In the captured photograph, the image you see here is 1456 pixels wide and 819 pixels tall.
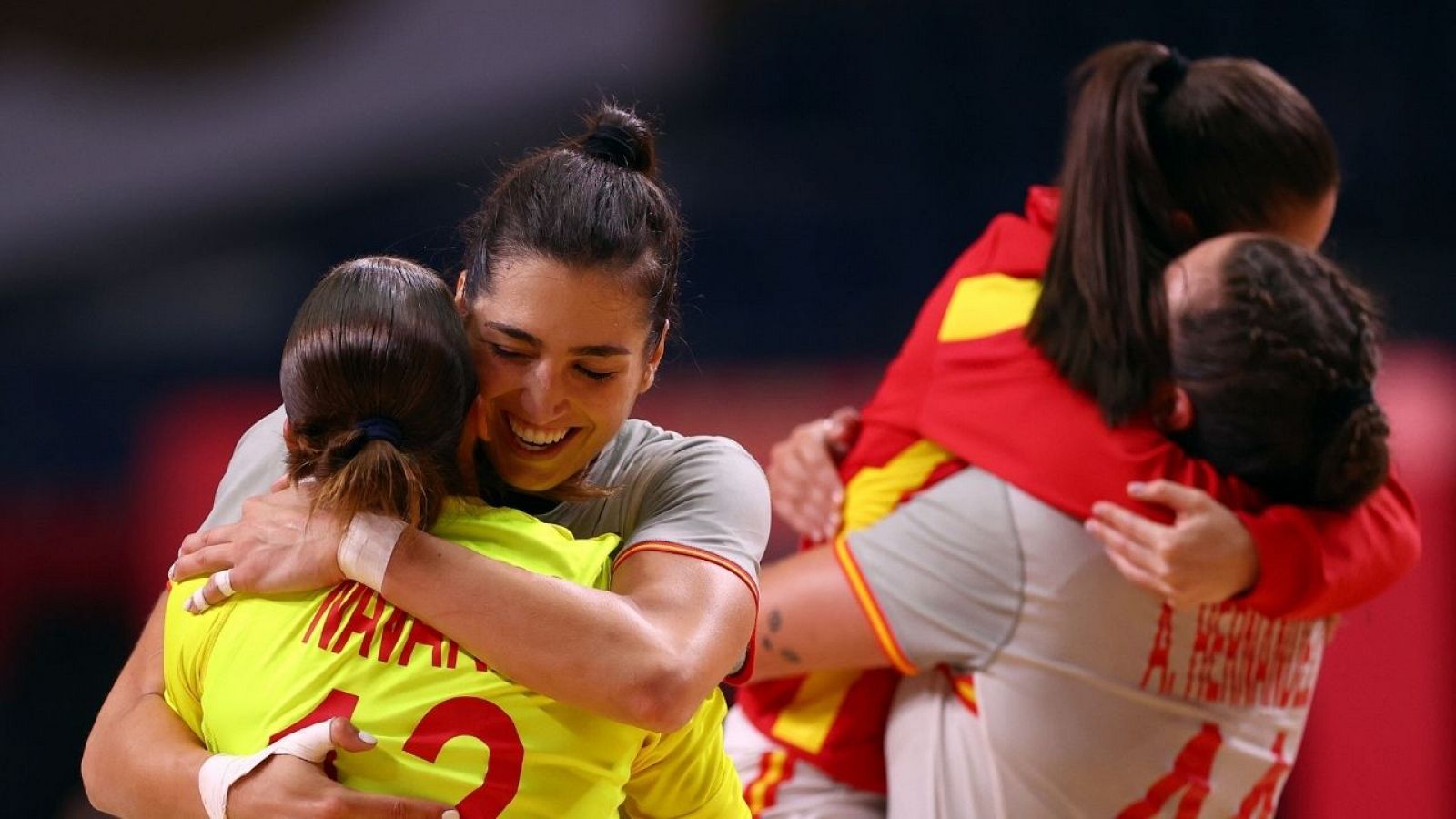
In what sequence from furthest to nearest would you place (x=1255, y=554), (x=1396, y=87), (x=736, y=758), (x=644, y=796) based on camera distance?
(x=1396, y=87)
(x=736, y=758)
(x=1255, y=554)
(x=644, y=796)

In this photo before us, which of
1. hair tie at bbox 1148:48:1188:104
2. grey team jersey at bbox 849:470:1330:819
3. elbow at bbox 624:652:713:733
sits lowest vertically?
grey team jersey at bbox 849:470:1330:819

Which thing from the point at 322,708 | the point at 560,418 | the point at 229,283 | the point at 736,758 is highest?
the point at 560,418

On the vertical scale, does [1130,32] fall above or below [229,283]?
above

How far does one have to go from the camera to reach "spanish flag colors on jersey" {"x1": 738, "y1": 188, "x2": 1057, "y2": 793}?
195 cm

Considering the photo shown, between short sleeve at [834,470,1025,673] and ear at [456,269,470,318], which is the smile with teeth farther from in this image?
short sleeve at [834,470,1025,673]

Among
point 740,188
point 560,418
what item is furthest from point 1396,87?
point 560,418

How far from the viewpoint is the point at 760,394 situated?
3221mm

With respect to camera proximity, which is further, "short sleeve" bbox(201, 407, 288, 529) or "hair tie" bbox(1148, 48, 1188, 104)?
"hair tie" bbox(1148, 48, 1188, 104)

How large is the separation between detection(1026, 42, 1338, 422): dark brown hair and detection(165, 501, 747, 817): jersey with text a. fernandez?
0.78m

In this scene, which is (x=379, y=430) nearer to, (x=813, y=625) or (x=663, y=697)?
(x=663, y=697)

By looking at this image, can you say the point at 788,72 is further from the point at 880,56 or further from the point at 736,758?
the point at 736,758

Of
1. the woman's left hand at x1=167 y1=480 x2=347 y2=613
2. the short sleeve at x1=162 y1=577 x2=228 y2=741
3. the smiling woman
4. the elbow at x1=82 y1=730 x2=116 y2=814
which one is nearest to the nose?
the smiling woman

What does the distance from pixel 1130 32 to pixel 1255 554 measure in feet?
5.89

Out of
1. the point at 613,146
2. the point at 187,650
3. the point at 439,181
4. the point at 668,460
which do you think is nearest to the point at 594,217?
the point at 613,146
